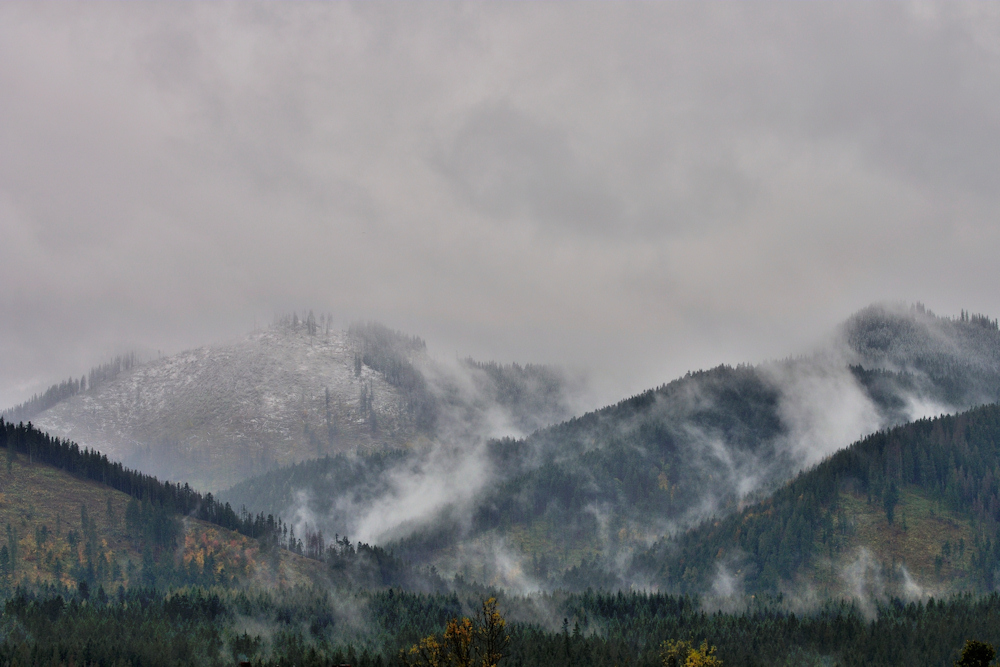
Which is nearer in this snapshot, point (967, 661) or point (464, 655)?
point (464, 655)

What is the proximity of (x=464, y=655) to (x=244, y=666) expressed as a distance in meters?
27.8

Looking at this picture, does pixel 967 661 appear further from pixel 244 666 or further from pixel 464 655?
pixel 244 666

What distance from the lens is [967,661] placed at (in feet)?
547

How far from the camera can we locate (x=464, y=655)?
12506cm

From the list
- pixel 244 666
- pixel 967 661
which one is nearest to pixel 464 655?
pixel 244 666

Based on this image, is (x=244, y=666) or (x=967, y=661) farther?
(x=967, y=661)

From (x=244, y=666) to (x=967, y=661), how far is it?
403 ft

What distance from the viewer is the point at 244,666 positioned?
398ft

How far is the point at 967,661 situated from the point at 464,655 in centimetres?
9621
